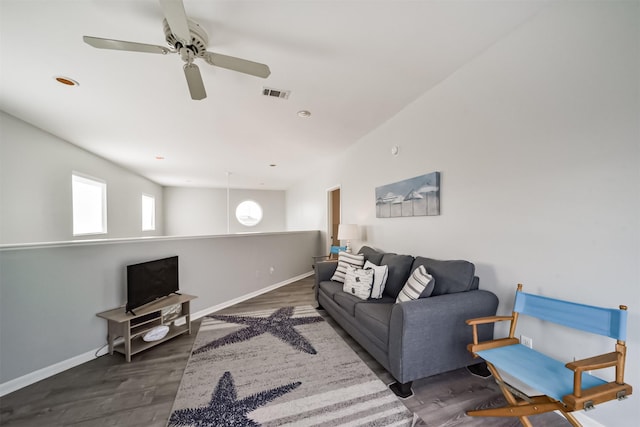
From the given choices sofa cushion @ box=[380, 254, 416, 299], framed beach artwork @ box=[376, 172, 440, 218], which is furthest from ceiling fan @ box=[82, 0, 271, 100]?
sofa cushion @ box=[380, 254, 416, 299]

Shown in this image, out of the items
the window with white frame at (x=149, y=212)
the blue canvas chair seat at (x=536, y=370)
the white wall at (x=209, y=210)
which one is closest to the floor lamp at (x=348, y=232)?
the blue canvas chair seat at (x=536, y=370)

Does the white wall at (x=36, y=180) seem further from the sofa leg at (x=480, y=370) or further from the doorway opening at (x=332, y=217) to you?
the sofa leg at (x=480, y=370)

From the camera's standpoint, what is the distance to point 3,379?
1.87 metres

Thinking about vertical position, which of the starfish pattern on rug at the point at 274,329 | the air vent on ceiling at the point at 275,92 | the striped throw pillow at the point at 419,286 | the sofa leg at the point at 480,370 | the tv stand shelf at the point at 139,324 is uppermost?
the air vent on ceiling at the point at 275,92

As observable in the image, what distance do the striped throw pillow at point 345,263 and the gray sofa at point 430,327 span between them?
36.6 inches

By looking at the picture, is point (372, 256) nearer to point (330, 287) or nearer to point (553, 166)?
point (330, 287)

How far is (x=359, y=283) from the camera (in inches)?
109

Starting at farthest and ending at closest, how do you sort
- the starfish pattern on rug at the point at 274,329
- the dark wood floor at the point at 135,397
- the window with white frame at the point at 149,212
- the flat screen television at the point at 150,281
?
the window with white frame at the point at 149,212 → the starfish pattern on rug at the point at 274,329 → the flat screen television at the point at 150,281 → the dark wood floor at the point at 135,397

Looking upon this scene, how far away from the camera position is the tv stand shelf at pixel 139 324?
231 centimetres

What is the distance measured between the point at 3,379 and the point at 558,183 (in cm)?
439

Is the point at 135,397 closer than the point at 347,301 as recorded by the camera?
Yes

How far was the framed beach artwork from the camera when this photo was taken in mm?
2646

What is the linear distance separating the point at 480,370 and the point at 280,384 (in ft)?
5.53

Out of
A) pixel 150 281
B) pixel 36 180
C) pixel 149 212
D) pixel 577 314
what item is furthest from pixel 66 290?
pixel 149 212
